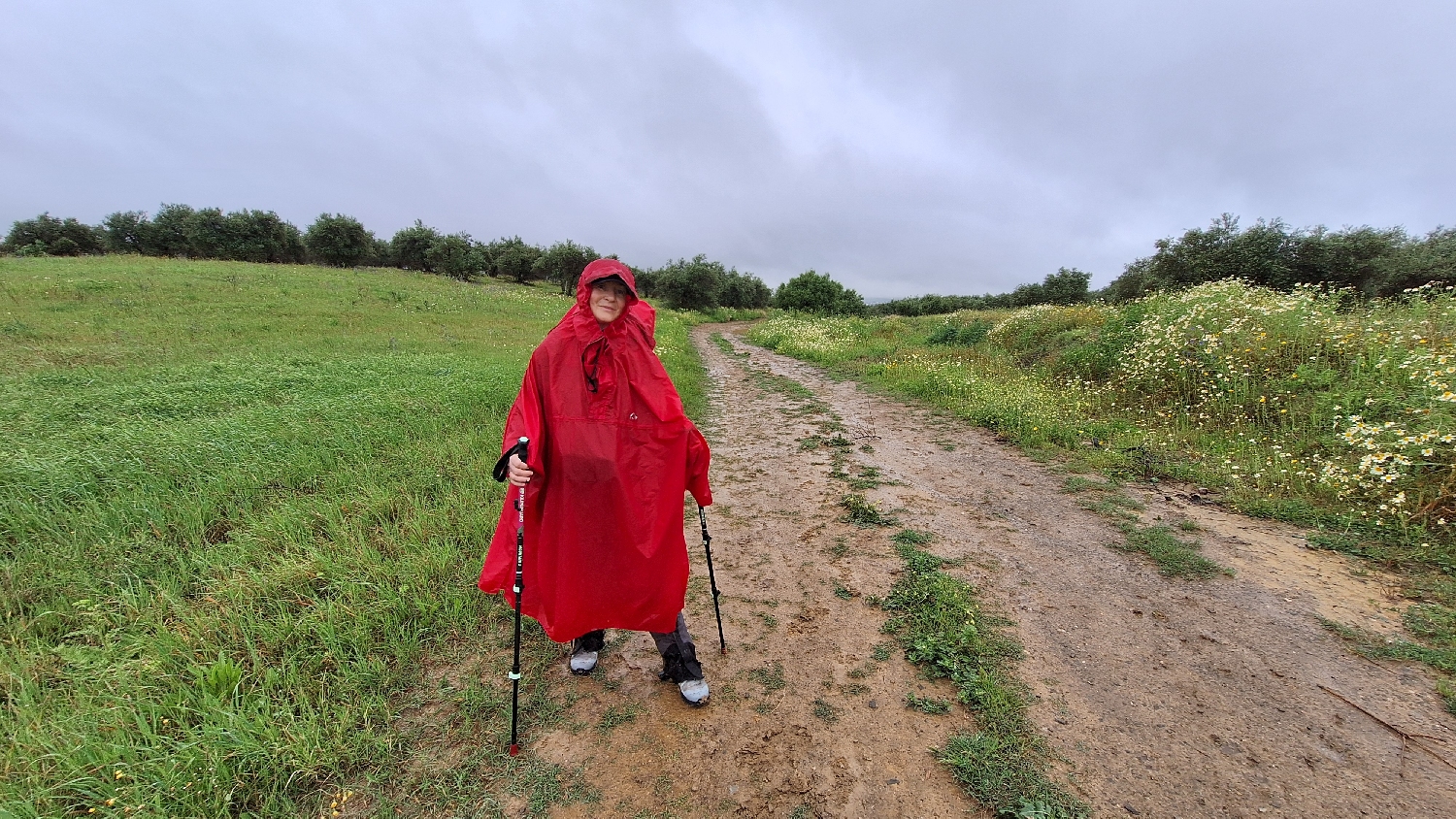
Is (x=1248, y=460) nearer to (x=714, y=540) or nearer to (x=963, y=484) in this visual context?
(x=963, y=484)

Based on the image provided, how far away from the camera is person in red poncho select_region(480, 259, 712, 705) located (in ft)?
8.06

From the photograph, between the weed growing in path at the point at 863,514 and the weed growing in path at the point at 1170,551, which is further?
the weed growing in path at the point at 863,514

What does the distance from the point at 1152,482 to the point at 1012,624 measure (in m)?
3.57

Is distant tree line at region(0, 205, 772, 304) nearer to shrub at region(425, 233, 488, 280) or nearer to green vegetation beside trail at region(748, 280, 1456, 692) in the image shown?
shrub at region(425, 233, 488, 280)

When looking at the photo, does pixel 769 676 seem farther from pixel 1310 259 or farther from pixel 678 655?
pixel 1310 259

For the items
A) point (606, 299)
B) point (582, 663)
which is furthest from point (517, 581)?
point (606, 299)

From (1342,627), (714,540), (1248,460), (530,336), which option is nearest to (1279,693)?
(1342,627)

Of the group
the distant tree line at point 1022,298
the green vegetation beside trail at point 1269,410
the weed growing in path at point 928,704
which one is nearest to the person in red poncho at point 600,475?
the weed growing in path at point 928,704

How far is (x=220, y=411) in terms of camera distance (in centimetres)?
636

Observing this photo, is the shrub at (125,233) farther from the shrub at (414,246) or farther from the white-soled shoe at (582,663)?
the white-soled shoe at (582,663)

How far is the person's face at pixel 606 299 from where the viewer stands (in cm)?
248

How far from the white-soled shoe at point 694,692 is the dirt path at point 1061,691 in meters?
0.07

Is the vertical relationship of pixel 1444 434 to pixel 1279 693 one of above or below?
above

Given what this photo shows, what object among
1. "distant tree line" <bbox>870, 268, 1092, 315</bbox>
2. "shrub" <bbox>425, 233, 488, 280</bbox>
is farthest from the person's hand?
"shrub" <bbox>425, 233, 488, 280</bbox>
